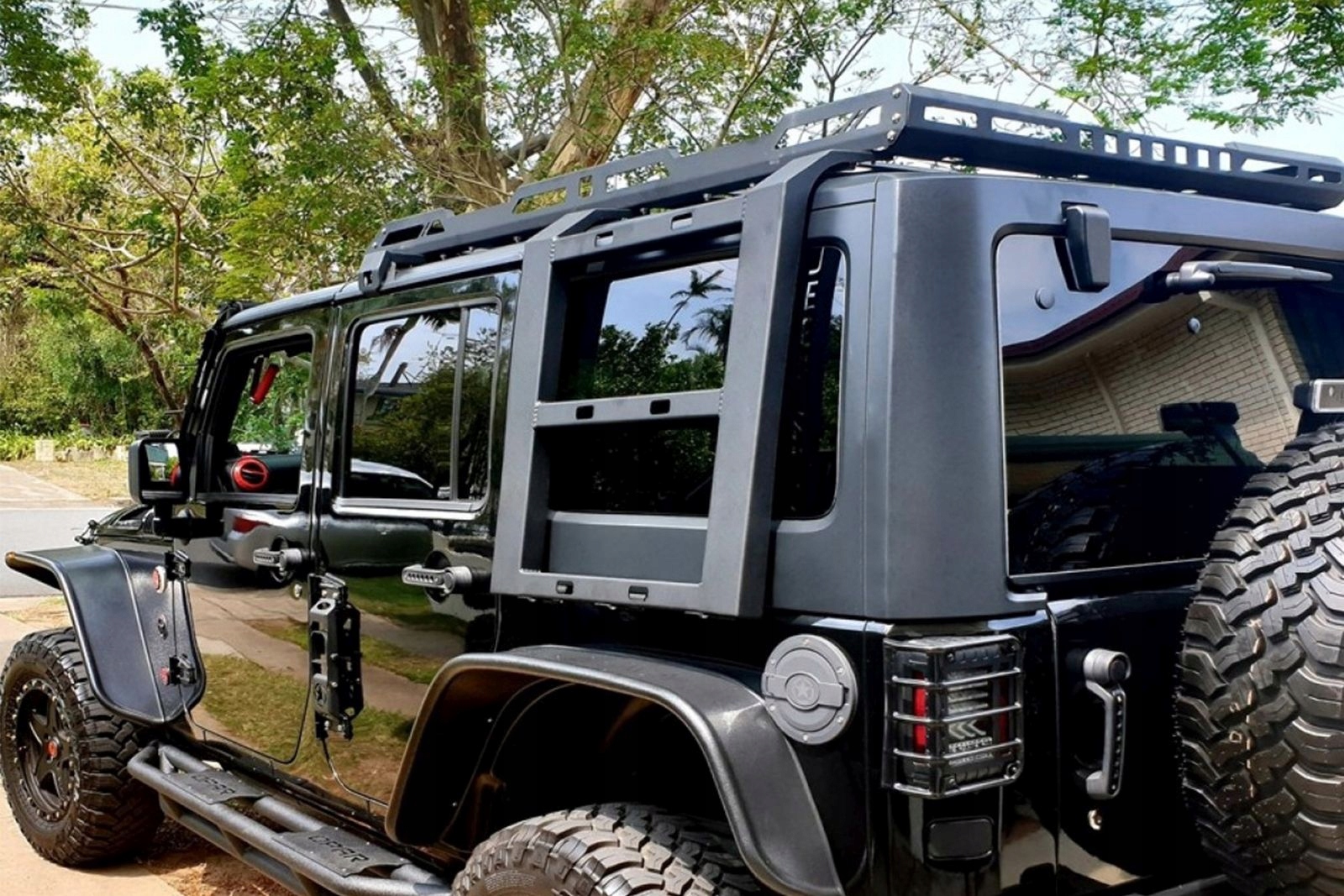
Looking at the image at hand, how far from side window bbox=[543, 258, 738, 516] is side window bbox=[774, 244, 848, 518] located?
0.57 ft

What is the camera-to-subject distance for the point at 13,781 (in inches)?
197

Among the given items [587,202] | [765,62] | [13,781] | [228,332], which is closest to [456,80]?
[765,62]

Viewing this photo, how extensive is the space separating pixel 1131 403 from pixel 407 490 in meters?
1.84

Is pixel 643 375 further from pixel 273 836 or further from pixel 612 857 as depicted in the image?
pixel 273 836

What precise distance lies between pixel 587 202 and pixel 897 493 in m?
→ 1.31

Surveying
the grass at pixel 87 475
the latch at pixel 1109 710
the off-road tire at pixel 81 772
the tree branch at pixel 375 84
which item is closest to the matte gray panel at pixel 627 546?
the latch at pixel 1109 710

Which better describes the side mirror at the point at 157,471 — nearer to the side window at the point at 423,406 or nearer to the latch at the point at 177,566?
the latch at the point at 177,566

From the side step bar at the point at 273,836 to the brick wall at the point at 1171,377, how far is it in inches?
71.9

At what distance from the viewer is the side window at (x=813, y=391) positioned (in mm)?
2295

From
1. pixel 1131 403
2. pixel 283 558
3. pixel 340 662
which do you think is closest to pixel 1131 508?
pixel 1131 403

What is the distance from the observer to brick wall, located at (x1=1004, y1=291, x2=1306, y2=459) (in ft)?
7.60

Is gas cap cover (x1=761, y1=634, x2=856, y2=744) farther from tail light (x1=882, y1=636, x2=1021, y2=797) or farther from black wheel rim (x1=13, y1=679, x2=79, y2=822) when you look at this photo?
black wheel rim (x1=13, y1=679, x2=79, y2=822)

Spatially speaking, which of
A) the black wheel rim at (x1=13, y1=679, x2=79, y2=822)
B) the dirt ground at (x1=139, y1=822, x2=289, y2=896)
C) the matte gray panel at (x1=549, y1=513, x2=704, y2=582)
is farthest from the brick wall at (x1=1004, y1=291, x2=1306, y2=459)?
the black wheel rim at (x1=13, y1=679, x2=79, y2=822)

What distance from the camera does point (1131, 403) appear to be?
2439mm
